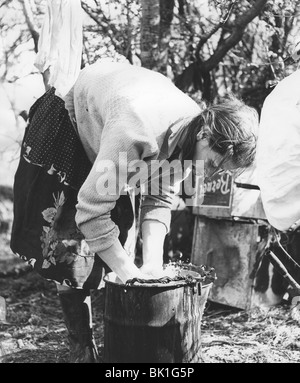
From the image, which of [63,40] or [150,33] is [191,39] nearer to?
[150,33]

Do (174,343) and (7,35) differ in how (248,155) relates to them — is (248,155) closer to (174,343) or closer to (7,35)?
(174,343)

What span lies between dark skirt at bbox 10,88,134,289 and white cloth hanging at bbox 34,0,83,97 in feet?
1.55

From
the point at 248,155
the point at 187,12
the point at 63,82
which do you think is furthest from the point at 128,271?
the point at 187,12

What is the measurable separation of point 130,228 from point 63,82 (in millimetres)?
896

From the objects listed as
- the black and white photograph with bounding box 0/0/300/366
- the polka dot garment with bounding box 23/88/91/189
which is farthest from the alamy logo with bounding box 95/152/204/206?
the polka dot garment with bounding box 23/88/91/189

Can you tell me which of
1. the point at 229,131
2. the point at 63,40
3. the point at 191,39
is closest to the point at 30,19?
the point at 63,40

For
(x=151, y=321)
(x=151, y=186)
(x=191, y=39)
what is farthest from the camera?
(x=191, y=39)

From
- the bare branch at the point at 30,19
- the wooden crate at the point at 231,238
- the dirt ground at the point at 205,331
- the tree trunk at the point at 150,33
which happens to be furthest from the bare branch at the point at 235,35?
the dirt ground at the point at 205,331

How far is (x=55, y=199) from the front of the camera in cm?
248

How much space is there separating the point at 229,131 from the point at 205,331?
5.77ft

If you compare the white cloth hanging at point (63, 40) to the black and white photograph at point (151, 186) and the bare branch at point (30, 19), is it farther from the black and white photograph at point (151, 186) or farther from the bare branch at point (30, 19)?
the bare branch at point (30, 19)

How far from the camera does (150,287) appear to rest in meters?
2.13

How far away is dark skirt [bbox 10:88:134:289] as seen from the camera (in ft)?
8.09

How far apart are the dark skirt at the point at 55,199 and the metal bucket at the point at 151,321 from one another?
27 centimetres
